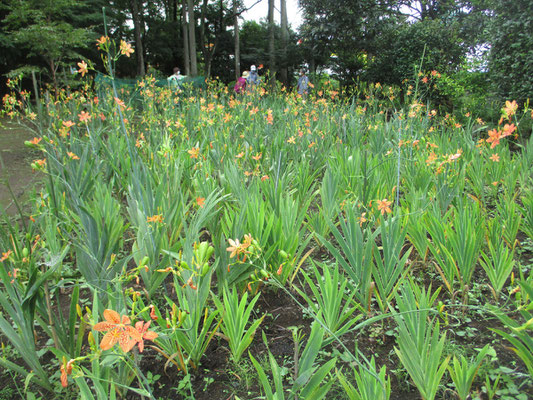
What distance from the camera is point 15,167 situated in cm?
459

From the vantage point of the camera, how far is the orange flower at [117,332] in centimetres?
74

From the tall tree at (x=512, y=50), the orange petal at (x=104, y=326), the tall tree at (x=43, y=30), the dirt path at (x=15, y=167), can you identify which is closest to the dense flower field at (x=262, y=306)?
the orange petal at (x=104, y=326)

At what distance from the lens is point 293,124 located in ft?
11.6

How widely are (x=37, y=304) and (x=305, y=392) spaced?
0.89 meters

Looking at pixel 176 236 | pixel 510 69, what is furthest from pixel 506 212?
pixel 510 69

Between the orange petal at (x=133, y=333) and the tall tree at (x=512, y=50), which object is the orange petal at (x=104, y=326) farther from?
the tall tree at (x=512, y=50)

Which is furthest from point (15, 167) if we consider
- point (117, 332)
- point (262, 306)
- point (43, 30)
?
point (117, 332)

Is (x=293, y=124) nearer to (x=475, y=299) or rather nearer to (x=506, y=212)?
(x=506, y=212)

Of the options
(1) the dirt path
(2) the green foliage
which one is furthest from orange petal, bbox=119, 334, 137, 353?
(1) the dirt path

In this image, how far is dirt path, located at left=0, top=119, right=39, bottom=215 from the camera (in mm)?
3182

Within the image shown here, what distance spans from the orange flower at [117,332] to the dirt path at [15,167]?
202 cm

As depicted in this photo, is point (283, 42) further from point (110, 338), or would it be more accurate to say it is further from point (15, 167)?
point (110, 338)

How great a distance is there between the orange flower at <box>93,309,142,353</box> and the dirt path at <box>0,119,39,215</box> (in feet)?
6.63

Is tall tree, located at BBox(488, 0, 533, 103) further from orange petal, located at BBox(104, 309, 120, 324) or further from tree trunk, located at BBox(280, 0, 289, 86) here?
tree trunk, located at BBox(280, 0, 289, 86)
